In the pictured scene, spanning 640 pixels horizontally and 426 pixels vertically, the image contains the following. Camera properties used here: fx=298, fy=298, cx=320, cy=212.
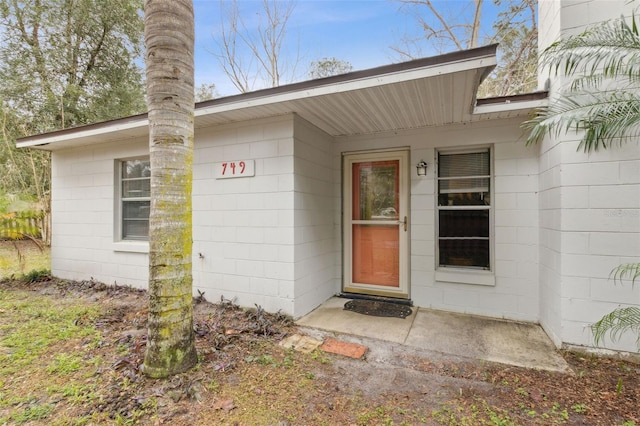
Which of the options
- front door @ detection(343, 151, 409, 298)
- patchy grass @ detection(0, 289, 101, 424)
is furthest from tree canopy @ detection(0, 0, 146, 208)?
front door @ detection(343, 151, 409, 298)

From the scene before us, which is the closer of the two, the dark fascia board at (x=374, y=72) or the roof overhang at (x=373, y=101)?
the dark fascia board at (x=374, y=72)

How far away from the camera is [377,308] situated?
3.94m

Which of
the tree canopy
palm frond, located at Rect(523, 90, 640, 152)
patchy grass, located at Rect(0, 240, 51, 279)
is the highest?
the tree canopy

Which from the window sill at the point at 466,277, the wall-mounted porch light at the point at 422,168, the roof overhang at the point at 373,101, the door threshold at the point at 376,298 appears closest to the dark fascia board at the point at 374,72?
the roof overhang at the point at 373,101

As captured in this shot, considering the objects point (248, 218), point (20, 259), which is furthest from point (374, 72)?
point (20, 259)

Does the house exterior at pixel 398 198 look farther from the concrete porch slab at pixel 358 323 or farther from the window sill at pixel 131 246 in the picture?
the concrete porch slab at pixel 358 323

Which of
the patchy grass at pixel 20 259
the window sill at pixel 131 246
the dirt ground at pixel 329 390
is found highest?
the window sill at pixel 131 246

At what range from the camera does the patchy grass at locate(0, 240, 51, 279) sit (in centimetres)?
568

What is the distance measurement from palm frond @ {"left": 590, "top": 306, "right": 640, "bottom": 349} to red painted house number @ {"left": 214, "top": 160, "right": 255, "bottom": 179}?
11.7 ft

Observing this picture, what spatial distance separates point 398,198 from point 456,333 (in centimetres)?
187

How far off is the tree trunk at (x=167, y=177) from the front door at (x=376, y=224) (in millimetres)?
2660

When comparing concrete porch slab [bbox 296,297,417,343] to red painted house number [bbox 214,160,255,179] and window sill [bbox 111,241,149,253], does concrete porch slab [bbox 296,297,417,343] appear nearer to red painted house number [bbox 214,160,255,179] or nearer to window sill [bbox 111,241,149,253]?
red painted house number [bbox 214,160,255,179]

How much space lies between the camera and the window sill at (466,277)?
12.0ft

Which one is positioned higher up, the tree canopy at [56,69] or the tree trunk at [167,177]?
the tree canopy at [56,69]
